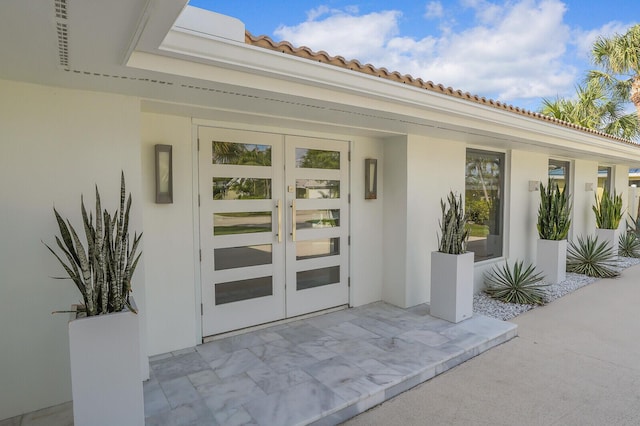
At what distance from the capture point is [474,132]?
5.83 meters

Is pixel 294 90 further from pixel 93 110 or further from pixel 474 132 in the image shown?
pixel 474 132

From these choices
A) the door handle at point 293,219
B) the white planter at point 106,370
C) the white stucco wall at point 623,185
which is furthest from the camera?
the white stucco wall at point 623,185

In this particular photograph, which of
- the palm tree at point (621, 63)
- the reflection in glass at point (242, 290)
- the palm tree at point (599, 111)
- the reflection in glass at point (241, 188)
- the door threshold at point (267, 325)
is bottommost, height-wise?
the door threshold at point (267, 325)

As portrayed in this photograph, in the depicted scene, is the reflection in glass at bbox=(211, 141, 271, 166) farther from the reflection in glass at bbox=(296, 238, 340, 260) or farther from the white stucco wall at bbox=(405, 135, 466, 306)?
the white stucco wall at bbox=(405, 135, 466, 306)

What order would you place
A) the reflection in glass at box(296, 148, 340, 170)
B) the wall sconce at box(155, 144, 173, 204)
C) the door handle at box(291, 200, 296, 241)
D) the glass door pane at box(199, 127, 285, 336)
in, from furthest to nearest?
the reflection in glass at box(296, 148, 340, 170), the door handle at box(291, 200, 296, 241), the glass door pane at box(199, 127, 285, 336), the wall sconce at box(155, 144, 173, 204)

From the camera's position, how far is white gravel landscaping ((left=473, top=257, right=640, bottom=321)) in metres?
6.14

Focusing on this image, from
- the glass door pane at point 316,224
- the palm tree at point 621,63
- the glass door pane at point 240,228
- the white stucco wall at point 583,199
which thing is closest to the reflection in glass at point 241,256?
the glass door pane at point 240,228

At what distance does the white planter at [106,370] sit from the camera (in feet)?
8.73

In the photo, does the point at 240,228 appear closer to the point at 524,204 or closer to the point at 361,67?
the point at 361,67

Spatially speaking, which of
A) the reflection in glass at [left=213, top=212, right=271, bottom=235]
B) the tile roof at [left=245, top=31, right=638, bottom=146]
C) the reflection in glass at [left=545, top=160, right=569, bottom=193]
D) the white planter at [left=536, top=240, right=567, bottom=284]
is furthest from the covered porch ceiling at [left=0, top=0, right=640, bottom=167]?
the reflection in glass at [left=545, top=160, right=569, bottom=193]

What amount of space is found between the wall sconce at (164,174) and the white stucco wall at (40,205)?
1.98 ft

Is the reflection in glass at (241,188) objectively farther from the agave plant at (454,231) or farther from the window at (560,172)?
the window at (560,172)

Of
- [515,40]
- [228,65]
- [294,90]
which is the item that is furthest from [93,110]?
[515,40]

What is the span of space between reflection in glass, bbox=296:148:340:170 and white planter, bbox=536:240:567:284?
5.09m
